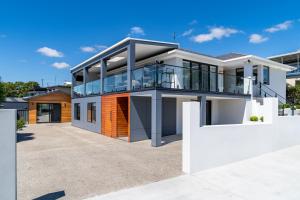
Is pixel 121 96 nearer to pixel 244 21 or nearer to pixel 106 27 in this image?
pixel 106 27

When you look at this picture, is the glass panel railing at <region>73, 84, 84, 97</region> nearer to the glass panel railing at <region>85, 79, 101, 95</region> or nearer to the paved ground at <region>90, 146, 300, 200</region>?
the glass panel railing at <region>85, 79, 101, 95</region>

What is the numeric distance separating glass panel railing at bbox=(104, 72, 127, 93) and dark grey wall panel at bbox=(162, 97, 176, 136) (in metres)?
2.88

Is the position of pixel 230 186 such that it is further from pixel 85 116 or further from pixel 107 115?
pixel 85 116

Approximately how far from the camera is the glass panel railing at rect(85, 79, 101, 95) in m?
17.0

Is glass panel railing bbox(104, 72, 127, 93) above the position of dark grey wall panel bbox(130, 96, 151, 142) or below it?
above

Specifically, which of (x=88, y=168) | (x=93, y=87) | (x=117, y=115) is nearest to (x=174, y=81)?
(x=117, y=115)

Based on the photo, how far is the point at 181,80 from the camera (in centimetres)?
1276

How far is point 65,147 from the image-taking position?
36.0 feet

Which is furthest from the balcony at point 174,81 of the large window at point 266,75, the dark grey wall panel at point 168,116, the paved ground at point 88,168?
the large window at point 266,75

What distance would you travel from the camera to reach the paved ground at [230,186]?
5.01 metres

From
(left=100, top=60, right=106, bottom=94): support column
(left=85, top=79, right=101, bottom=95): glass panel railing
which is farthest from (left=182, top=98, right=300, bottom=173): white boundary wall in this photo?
(left=85, top=79, right=101, bottom=95): glass panel railing

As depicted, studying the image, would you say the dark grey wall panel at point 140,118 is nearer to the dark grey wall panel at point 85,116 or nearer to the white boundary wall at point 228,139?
the dark grey wall panel at point 85,116

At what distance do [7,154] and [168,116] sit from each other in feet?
36.5

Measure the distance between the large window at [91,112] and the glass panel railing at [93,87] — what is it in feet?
3.53
